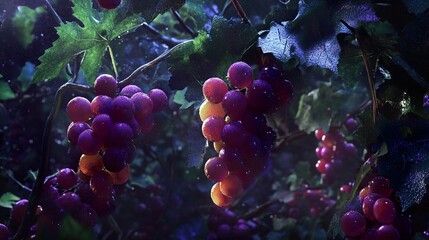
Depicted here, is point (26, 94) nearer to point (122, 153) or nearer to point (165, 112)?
point (165, 112)

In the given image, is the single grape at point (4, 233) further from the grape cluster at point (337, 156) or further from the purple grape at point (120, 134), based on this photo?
the grape cluster at point (337, 156)

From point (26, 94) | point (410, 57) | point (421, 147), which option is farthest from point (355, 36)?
point (26, 94)

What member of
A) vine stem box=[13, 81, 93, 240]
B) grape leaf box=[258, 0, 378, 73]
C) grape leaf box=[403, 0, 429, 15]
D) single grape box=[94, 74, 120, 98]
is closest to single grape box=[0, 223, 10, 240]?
vine stem box=[13, 81, 93, 240]

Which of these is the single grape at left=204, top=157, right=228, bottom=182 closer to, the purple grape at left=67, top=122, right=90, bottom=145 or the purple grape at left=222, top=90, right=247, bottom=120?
the purple grape at left=222, top=90, right=247, bottom=120

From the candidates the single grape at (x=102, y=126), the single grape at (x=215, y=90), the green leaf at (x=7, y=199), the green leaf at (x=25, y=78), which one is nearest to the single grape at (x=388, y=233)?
the single grape at (x=215, y=90)

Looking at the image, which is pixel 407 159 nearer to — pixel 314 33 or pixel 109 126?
pixel 314 33

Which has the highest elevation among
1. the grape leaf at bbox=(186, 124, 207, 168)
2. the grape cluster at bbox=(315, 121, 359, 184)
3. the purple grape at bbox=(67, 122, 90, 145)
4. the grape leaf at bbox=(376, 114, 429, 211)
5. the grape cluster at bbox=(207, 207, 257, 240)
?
the purple grape at bbox=(67, 122, 90, 145)

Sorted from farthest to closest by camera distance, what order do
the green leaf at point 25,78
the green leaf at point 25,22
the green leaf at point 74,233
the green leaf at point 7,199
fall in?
the green leaf at point 25,78
the green leaf at point 25,22
the green leaf at point 7,199
the green leaf at point 74,233
